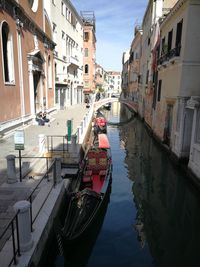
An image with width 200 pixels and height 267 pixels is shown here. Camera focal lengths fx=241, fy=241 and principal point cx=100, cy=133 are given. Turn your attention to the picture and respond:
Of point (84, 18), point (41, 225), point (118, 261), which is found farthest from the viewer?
point (84, 18)

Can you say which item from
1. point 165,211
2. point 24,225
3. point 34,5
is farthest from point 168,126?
point 34,5

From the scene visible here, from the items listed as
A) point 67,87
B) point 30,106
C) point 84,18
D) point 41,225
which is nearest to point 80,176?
point 41,225

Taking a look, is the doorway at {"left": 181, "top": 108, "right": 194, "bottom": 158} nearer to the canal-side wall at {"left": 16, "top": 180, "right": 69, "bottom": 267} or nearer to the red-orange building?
the canal-side wall at {"left": 16, "top": 180, "right": 69, "bottom": 267}

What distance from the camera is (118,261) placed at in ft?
19.7

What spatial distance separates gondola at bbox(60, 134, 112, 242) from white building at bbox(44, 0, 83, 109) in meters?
16.7

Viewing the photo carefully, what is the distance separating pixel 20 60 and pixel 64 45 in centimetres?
1529

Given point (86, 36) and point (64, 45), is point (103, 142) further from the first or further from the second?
point (86, 36)

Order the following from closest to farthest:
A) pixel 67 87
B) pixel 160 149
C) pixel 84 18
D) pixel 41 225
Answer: pixel 41 225 < pixel 160 149 < pixel 67 87 < pixel 84 18

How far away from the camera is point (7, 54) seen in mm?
13188

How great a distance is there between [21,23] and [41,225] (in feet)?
42.0

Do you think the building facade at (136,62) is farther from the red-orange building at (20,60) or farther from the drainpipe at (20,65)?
the drainpipe at (20,65)

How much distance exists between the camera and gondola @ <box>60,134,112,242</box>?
19.7ft

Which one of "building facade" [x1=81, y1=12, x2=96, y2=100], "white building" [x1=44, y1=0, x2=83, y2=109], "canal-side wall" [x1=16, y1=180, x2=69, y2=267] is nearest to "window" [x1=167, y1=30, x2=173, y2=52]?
"canal-side wall" [x1=16, y1=180, x2=69, y2=267]

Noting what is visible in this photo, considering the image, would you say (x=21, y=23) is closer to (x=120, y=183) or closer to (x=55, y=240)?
(x=120, y=183)
